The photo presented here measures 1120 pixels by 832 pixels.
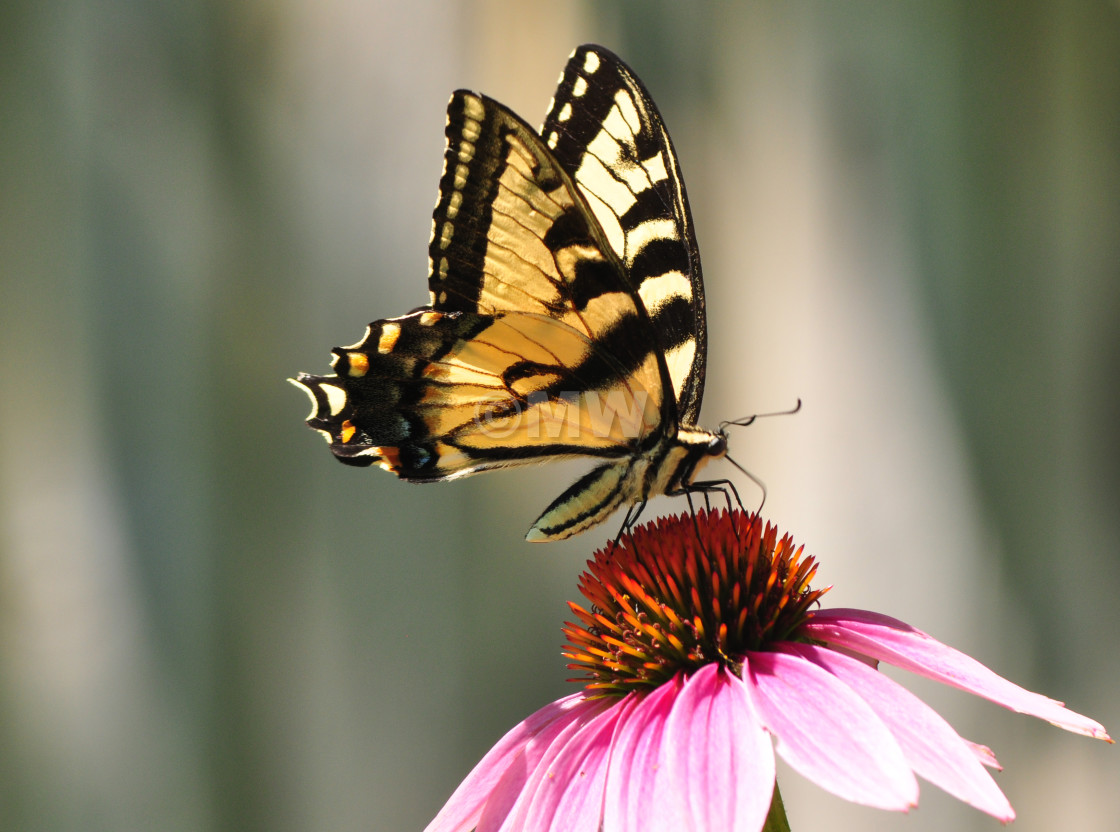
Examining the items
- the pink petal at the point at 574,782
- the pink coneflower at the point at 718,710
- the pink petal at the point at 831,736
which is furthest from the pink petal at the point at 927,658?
the pink petal at the point at 574,782

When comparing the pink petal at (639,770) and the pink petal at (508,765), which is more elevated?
the pink petal at (639,770)

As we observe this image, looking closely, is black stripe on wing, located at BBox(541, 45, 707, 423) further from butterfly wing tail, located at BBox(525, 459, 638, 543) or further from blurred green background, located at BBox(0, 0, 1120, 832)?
blurred green background, located at BBox(0, 0, 1120, 832)

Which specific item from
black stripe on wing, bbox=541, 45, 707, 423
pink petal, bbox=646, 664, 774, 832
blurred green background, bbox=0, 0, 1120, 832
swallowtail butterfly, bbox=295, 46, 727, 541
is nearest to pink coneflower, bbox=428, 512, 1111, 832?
pink petal, bbox=646, 664, 774, 832

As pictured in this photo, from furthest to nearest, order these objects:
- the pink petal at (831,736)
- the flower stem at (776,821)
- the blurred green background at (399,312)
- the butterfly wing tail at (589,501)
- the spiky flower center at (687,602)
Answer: the blurred green background at (399,312)
the butterfly wing tail at (589,501)
the spiky flower center at (687,602)
the flower stem at (776,821)
the pink petal at (831,736)

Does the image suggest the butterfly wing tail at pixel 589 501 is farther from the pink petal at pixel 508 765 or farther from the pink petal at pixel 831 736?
the pink petal at pixel 831 736

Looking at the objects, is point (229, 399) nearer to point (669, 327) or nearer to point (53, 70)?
point (53, 70)

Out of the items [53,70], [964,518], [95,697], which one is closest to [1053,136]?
[964,518]

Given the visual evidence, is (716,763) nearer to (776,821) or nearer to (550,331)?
(776,821)
